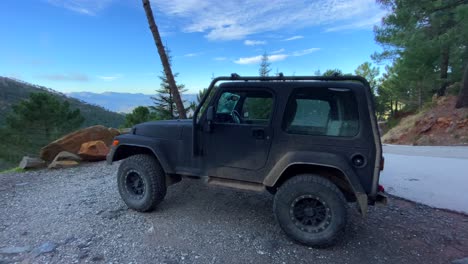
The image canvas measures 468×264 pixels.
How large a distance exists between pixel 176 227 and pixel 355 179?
2219mm

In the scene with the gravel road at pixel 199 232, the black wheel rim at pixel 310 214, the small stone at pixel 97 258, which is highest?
the black wheel rim at pixel 310 214

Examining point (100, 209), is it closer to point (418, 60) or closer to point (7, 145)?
point (418, 60)

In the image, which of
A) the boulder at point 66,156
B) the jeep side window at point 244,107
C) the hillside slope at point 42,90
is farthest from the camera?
the hillside slope at point 42,90

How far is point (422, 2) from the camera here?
10562 millimetres

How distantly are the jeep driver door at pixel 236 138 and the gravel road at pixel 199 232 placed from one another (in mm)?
799

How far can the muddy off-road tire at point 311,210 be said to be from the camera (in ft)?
9.40

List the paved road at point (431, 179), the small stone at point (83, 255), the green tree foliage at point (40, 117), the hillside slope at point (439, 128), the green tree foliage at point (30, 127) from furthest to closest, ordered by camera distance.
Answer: the green tree foliage at point (40, 117), the green tree foliage at point (30, 127), the hillside slope at point (439, 128), the paved road at point (431, 179), the small stone at point (83, 255)

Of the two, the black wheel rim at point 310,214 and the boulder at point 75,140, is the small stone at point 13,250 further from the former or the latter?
the boulder at point 75,140

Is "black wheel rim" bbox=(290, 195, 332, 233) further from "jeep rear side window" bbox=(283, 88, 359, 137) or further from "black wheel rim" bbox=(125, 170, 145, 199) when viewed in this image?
"black wheel rim" bbox=(125, 170, 145, 199)

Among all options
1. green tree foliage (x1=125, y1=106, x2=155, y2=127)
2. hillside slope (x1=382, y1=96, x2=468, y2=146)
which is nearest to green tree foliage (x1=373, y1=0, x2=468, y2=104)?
hillside slope (x1=382, y1=96, x2=468, y2=146)

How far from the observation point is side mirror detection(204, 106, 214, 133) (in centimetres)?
321

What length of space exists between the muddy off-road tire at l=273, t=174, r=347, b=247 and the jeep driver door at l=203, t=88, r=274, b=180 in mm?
487

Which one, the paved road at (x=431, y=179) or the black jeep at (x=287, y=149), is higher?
the black jeep at (x=287, y=149)

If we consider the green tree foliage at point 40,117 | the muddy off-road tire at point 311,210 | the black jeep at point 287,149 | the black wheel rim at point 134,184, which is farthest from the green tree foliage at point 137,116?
the muddy off-road tire at point 311,210
